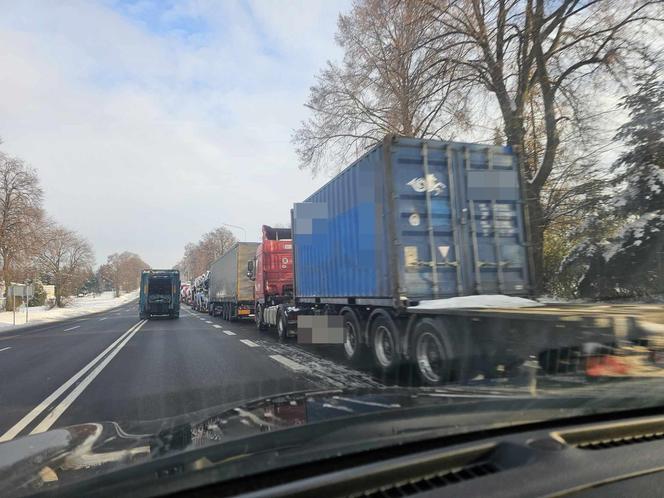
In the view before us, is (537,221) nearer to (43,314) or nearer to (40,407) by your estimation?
(40,407)

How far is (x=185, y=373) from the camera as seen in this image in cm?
883

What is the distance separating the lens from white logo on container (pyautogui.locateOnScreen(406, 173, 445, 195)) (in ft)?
25.9

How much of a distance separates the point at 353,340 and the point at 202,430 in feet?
23.4

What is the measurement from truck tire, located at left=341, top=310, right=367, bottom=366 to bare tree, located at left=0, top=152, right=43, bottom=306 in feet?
121

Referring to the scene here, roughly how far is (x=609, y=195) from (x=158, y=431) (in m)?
14.8

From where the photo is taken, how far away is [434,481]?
1914 mm

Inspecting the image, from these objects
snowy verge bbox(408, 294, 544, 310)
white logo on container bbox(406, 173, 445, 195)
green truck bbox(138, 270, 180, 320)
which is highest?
white logo on container bbox(406, 173, 445, 195)

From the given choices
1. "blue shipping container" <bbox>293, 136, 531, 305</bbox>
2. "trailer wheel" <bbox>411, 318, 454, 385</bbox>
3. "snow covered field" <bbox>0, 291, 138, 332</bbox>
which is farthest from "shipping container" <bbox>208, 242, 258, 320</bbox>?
"trailer wheel" <bbox>411, 318, 454, 385</bbox>

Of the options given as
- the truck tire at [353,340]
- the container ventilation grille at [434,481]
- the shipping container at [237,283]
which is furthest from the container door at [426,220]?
the shipping container at [237,283]

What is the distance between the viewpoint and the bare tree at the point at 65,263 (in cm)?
5900

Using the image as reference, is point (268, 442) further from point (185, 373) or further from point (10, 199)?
point (10, 199)

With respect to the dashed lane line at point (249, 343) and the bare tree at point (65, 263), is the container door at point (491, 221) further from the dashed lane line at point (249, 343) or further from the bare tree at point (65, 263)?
the bare tree at point (65, 263)

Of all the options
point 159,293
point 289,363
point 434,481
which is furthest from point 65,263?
point 434,481

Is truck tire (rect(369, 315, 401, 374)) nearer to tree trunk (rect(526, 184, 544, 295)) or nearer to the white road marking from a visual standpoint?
the white road marking
